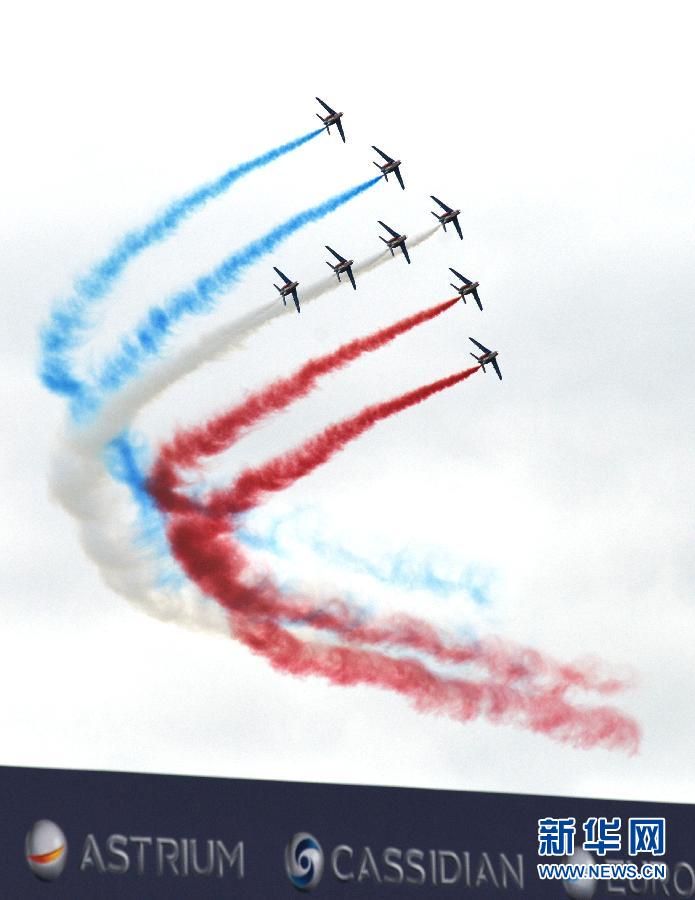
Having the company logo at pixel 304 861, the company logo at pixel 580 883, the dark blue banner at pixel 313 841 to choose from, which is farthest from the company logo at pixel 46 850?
the company logo at pixel 580 883

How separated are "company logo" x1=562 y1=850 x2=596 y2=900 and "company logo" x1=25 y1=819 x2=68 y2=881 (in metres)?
21.9

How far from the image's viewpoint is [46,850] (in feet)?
247

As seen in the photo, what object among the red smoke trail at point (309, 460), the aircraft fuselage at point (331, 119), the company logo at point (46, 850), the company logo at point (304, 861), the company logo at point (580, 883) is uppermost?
the aircraft fuselage at point (331, 119)

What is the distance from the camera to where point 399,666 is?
10325 cm

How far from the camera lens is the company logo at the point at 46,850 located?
74938 millimetres

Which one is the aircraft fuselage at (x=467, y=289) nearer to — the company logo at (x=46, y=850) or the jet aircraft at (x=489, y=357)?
Result: the jet aircraft at (x=489, y=357)

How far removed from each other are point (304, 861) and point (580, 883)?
42.6 ft

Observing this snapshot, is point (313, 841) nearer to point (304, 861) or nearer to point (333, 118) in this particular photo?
point (304, 861)

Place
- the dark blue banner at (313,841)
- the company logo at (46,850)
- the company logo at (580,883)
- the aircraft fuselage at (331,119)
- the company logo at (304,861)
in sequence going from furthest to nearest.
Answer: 1. the aircraft fuselage at (331,119)
2. the company logo at (580,883)
3. the company logo at (304,861)
4. the dark blue banner at (313,841)
5. the company logo at (46,850)

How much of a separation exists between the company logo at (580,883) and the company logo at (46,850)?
71.9 feet

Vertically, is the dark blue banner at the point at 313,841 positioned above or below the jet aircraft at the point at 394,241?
below

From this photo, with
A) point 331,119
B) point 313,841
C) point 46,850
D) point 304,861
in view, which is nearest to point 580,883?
point 313,841

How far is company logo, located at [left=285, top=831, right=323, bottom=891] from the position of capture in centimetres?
8188

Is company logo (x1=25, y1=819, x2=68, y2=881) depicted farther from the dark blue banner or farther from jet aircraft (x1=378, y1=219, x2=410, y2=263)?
jet aircraft (x1=378, y1=219, x2=410, y2=263)
